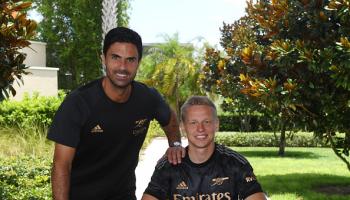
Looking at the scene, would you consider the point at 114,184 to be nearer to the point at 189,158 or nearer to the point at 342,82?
the point at 189,158

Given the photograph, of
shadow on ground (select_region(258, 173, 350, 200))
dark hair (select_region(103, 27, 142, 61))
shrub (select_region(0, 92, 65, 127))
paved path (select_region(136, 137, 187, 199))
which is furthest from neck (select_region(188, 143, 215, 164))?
shrub (select_region(0, 92, 65, 127))

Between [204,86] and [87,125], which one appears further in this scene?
[204,86]

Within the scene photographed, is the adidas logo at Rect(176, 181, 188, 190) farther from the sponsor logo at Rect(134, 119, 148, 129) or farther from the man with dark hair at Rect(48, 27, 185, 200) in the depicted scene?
the sponsor logo at Rect(134, 119, 148, 129)

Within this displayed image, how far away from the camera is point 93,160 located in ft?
10.9

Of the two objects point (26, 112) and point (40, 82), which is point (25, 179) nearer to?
point (26, 112)

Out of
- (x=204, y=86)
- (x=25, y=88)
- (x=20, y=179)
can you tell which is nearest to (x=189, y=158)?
(x=20, y=179)

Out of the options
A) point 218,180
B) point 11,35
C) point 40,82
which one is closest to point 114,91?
point 218,180

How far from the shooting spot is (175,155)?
329cm

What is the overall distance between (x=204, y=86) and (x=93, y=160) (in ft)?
50.5

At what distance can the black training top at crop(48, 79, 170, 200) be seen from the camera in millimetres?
3053

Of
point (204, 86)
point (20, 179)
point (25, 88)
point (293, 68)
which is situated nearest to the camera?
point (20, 179)

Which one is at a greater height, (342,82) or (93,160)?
(342,82)

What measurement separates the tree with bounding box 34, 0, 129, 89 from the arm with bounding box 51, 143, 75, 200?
37.3m

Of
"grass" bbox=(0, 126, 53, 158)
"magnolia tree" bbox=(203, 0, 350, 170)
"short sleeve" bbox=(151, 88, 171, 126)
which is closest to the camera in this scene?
"short sleeve" bbox=(151, 88, 171, 126)
